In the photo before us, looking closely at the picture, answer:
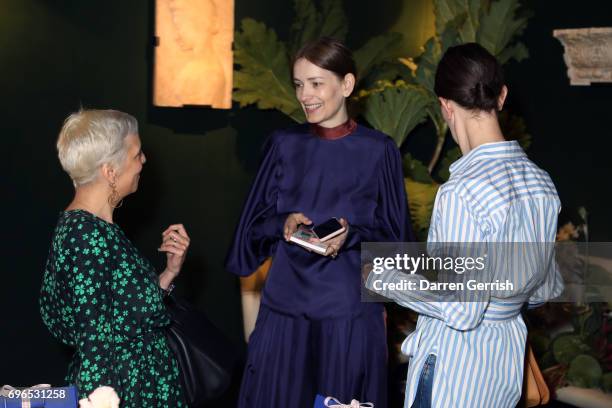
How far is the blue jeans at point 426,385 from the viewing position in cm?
238

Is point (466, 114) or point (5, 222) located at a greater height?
point (466, 114)

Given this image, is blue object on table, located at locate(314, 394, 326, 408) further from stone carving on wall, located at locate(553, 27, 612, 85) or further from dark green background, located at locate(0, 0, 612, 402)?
stone carving on wall, located at locate(553, 27, 612, 85)

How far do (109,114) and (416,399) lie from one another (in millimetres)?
1113

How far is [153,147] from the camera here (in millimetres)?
4758

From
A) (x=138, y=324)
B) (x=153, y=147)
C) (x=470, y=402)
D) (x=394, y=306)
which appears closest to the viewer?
(x=470, y=402)

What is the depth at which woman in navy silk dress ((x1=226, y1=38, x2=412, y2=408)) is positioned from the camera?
3348 millimetres

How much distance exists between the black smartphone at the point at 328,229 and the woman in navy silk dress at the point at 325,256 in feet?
0.48

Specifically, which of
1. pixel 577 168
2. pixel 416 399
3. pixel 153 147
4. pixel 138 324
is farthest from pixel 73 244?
pixel 577 168

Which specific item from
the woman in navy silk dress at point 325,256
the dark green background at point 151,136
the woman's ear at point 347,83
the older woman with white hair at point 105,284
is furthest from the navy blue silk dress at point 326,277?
the dark green background at point 151,136

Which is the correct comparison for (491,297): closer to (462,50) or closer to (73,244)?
(462,50)

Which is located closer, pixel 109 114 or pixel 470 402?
pixel 470 402

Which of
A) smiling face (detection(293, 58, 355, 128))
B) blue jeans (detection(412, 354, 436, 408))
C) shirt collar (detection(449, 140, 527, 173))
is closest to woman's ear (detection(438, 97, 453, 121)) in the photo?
shirt collar (detection(449, 140, 527, 173))

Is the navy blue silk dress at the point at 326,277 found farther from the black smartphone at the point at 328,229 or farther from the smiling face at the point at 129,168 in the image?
the smiling face at the point at 129,168

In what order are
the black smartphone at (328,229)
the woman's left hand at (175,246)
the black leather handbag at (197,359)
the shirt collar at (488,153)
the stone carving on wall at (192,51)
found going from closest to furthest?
1. the shirt collar at (488,153)
2. the black leather handbag at (197,359)
3. the woman's left hand at (175,246)
4. the black smartphone at (328,229)
5. the stone carving on wall at (192,51)
